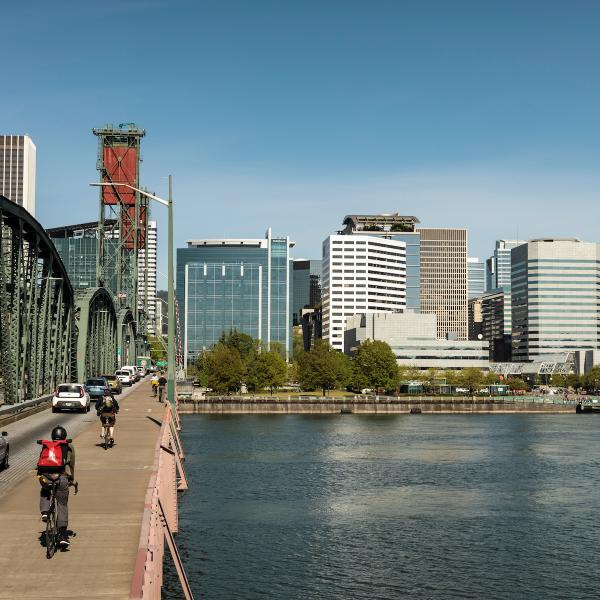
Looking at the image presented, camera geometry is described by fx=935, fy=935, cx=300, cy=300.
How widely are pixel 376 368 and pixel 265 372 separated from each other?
76.5 ft

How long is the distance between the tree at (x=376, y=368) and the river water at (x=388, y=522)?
104 meters

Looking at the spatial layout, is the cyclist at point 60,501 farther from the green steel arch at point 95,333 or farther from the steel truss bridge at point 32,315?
the green steel arch at point 95,333

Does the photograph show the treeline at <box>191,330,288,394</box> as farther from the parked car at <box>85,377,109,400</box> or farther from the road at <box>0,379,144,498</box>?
the road at <box>0,379,144,498</box>

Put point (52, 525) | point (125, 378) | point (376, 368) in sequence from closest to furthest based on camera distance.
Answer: point (52, 525) < point (125, 378) < point (376, 368)

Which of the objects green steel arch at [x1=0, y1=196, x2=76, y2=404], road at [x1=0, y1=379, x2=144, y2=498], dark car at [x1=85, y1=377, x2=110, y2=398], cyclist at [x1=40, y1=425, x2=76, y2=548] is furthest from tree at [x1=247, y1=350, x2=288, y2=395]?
cyclist at [x1=40, y1=425, x2=76, y2=548]

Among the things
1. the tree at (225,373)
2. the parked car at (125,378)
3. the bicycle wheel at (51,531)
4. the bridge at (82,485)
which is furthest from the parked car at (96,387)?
the tree at (225,373)

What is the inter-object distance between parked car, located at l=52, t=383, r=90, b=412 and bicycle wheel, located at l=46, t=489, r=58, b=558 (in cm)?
3691

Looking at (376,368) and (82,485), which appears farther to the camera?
(376,368)

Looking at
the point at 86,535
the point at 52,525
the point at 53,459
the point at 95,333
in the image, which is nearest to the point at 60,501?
the point at 52,525

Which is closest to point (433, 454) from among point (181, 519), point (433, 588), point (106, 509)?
point (181, 519)

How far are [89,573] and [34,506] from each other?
6872 mm

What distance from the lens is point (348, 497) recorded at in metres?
52.0

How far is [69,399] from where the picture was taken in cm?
5403

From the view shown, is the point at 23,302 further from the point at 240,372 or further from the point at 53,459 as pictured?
the point at 240,372
